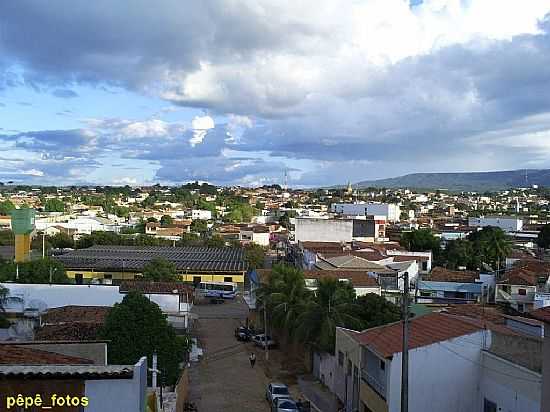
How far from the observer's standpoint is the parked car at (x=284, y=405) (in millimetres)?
21837

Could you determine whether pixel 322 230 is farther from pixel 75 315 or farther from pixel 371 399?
pixel 371 399

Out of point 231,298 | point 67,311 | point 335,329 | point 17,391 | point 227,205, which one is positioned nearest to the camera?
point 17,391

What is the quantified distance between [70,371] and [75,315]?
19.6 m

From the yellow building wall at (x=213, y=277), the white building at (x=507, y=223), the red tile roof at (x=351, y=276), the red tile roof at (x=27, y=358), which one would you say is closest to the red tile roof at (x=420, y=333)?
the red tile roof at (x=27, y=358)

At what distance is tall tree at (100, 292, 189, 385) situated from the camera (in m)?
21.0

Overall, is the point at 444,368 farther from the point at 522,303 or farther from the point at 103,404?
the point at 522,303

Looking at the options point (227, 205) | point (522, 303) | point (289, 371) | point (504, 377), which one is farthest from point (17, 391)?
point (227, 205)

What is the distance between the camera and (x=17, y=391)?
8.24m

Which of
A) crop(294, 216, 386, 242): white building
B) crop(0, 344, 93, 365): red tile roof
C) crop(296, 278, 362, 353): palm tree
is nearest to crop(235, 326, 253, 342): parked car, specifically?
crop(296, 278, 362, 353): palm tree

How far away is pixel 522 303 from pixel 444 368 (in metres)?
20.6

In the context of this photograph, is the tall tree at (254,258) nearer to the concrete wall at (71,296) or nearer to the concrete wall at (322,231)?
the concrete wall at (322,231)

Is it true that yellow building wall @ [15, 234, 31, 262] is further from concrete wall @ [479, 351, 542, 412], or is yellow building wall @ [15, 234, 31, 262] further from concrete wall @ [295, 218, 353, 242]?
concrete wall @ [479, 351, 542, 412]

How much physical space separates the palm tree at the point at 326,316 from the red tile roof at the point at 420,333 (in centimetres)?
435

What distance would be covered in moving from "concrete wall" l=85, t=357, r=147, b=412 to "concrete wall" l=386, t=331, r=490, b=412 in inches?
423
